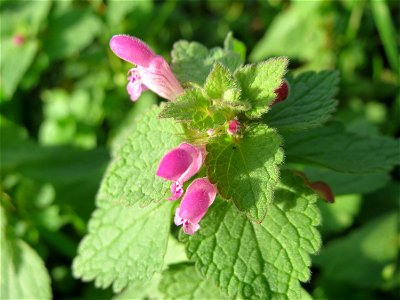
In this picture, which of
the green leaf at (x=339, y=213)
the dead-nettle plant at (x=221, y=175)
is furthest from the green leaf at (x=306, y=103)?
the green leaf at (x=339, y=213)

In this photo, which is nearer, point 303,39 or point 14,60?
point 14,60

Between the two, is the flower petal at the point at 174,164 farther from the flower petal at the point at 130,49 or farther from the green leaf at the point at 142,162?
the flower petal at the point at 130,49

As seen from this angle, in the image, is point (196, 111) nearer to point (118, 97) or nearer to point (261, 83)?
point (261, 83)

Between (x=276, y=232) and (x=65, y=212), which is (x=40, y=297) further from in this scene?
(x=276, y=232)

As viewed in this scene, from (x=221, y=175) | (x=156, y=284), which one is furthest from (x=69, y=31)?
(x=221, y=175)

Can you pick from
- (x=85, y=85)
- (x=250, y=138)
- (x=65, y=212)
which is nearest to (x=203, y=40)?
(x=85, y=85)

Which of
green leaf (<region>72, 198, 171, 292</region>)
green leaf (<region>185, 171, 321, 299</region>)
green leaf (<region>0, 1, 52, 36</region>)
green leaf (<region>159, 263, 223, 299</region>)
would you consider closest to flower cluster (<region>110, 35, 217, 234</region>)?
green leaf (<region>185, 171, 321, 299</region>)
